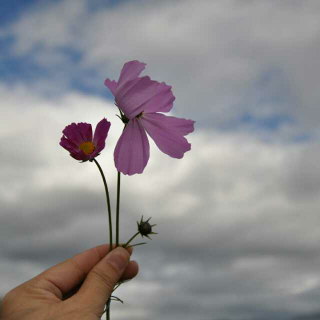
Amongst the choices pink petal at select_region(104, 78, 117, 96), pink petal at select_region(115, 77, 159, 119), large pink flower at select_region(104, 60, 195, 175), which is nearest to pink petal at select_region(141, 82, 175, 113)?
large pink flower at select_region(104, 60, 195, 175)

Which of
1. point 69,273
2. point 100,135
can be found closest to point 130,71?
point 100,135

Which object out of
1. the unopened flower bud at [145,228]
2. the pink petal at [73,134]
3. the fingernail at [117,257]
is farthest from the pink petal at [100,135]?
Result: the fingernail at [117,257]

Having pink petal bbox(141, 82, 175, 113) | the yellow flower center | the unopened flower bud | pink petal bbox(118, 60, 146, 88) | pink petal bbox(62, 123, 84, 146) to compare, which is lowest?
the unopened flower bud

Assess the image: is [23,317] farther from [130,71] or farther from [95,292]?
[130,71]

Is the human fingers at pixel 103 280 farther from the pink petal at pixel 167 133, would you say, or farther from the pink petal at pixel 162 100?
the pink petal at pixel 162 100

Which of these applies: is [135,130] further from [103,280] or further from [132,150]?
[103,280]

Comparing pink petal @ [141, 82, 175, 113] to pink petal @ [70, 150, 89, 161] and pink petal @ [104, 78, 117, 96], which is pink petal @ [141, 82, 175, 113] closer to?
pink petal @ [104, 78, 117, 96]
